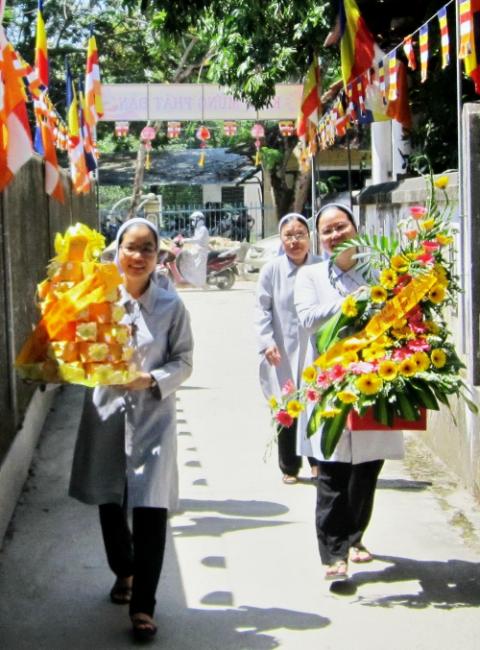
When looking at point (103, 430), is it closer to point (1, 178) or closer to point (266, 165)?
point (1, 178)

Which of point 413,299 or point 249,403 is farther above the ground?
point 413,299

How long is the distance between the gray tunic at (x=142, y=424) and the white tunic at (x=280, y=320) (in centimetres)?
268

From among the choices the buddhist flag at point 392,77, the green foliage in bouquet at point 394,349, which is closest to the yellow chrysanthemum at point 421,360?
the green foliage in bouquet at point 394,349

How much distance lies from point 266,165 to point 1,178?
1031 inches

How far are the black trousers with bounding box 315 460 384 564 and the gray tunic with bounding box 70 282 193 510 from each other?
88 centimetres

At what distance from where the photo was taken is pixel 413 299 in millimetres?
5000

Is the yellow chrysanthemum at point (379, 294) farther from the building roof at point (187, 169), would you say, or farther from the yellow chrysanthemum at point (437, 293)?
the building roof at point (187, 169)

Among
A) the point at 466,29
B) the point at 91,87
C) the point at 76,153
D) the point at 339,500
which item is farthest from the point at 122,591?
the point at 91,87

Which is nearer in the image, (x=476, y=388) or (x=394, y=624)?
(x=394, y=624)

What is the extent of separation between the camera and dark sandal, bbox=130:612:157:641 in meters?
4.71

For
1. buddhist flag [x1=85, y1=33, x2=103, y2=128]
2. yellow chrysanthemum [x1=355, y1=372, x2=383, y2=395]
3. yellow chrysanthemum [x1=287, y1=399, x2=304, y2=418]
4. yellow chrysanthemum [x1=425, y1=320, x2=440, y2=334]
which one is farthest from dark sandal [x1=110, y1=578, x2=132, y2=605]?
buddhist flag [x1=85, y1=33, x2=103, y2=128]

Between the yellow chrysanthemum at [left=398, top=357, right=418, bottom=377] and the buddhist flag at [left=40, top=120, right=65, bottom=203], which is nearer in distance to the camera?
the yellow chrysanthemum at [left=398, top=357, right=418, bottom=377]

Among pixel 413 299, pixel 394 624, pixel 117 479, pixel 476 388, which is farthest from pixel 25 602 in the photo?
pixel 476 388

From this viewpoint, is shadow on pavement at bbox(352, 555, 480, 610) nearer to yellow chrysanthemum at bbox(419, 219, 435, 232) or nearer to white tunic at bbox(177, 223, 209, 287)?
yellow chrysanthemum at bbox(419, 219, 435, 232)
